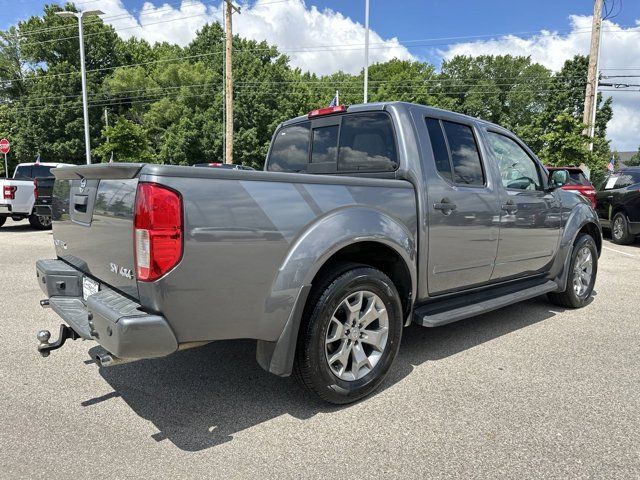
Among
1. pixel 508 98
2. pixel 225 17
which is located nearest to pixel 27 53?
pixel 225 17

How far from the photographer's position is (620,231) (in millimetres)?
10977

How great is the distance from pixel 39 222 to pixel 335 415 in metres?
12.6

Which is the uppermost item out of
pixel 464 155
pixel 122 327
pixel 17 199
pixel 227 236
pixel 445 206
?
pixel 464 155

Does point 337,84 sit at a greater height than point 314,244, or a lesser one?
greater

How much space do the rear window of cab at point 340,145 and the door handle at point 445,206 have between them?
41 cm

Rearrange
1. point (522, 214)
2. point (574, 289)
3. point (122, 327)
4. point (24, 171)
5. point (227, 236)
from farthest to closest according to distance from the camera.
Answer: point (24, 171)
point (574, 289)
point (522, 214)
point (227, 236)
point (122, 327)

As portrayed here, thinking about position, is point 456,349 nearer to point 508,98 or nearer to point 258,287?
point 258,287

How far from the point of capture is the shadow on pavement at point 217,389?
2.74 meters

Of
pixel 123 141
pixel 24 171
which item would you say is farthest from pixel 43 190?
pixel 123 141

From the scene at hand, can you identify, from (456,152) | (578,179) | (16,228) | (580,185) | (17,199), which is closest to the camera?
(456,152)

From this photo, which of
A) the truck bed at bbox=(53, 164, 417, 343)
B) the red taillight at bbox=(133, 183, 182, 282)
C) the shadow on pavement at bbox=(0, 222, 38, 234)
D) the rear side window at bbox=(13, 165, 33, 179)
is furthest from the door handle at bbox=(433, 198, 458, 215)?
the rear side window at bbox=(13, 165, 33, 179)

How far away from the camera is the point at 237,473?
7.48ft

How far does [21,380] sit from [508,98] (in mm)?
58449

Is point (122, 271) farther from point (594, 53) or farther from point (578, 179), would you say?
point (594, 53)
